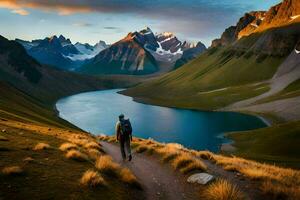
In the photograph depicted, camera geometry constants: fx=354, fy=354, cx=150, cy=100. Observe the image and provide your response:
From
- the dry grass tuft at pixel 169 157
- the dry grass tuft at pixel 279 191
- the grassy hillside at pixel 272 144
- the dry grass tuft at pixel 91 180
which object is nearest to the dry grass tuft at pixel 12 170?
the dry grass tuft at pixel 91 180

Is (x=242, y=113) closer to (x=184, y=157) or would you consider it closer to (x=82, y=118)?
(x=82, y=118)

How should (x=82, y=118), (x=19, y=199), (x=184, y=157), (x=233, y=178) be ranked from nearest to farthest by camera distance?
1. (x=19, y=199)
2. (x=233, y=178)
3. (x=184, y=157)
4. (x=82, y=118)

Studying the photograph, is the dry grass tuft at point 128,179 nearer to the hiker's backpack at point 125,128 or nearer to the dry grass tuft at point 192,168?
the dry grass tuft at point 192,168

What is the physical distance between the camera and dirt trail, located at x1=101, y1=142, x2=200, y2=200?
60.5ft

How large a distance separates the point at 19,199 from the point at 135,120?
154 metres

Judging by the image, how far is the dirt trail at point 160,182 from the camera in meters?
18.5

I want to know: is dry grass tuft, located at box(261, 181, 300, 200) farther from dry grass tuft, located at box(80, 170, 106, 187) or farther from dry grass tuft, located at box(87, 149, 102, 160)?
dry grass tuft, located at box(87, 149, 102, 160)

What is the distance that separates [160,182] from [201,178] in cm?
264

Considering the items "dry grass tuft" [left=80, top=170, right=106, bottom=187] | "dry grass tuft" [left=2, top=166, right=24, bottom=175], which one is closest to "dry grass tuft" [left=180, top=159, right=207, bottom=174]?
"dry grass tuft" [left=80, top=170, right=106, bottom=187]

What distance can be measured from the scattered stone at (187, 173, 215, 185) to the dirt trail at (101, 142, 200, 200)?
385mm

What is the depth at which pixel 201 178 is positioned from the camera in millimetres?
20047

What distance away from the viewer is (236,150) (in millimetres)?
90875

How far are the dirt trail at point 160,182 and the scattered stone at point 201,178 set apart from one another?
38 cm

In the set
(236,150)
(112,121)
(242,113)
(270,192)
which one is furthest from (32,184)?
(242,113)
